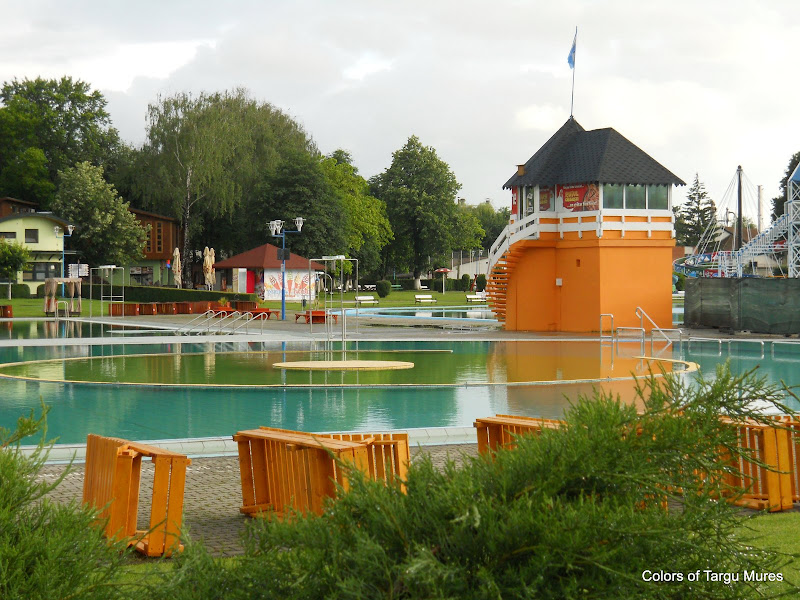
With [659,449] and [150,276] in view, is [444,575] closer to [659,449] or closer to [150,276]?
[659,449]

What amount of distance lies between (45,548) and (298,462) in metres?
4.42

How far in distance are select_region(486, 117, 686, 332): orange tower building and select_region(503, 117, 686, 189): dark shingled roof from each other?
0.13ft

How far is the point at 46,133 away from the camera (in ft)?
275

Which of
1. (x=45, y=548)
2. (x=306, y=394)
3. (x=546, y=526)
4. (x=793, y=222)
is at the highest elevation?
(x=793, y=222)

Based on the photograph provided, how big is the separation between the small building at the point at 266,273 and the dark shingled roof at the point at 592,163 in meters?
25.8

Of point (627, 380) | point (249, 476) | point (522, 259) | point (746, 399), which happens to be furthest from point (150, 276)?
point (746, 399)

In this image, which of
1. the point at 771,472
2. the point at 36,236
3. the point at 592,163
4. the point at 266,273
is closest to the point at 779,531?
the point at 771,472

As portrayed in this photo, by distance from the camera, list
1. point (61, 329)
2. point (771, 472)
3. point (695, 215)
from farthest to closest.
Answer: point (695, 215) → point (61, 329) → point (771, 472)

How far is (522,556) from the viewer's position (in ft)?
8.16

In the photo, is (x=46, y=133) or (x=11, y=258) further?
(x=46, y=133)

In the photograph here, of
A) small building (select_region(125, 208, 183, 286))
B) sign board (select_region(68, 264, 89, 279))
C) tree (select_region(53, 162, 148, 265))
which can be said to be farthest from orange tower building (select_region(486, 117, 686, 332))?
small building (select_region(125, 208, 183, 286))

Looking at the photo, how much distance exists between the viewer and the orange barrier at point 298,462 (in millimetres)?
6781

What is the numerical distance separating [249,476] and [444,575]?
19.6 feet

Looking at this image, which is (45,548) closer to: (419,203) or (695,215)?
(419,203)
